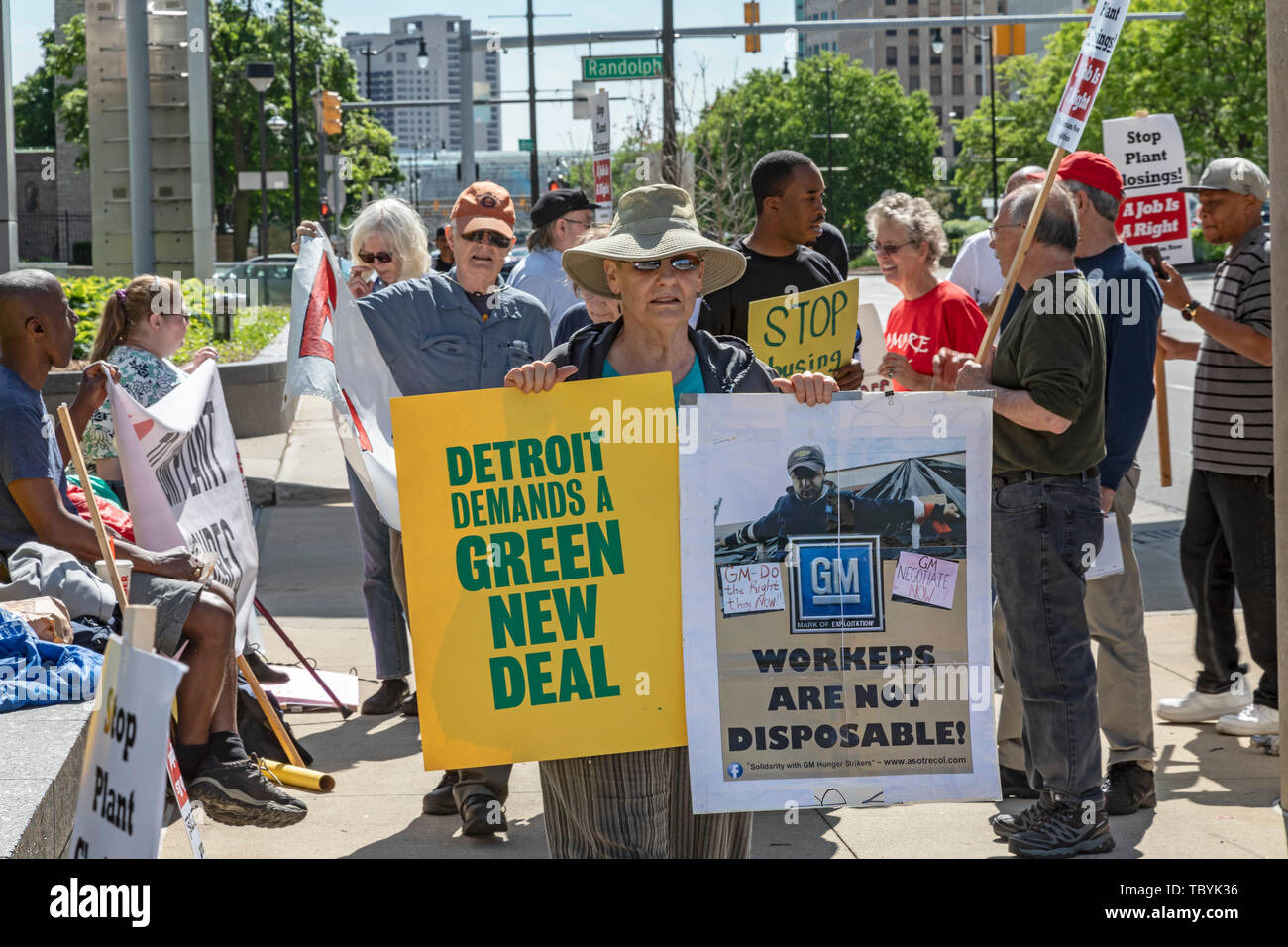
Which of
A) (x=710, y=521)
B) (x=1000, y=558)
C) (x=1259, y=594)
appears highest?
(x=710, y=521)

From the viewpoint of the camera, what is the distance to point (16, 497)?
4.79m

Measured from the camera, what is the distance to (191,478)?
5387 millimetres

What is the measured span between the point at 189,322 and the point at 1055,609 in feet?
24.9

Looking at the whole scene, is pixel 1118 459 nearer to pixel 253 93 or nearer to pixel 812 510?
pixel 812 510

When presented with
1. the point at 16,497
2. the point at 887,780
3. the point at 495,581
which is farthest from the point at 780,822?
the point at 16,497

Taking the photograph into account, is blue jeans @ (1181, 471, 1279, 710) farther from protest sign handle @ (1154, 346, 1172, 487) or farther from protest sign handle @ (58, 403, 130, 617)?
protest sign handle @ (58, 403, 130, 617)

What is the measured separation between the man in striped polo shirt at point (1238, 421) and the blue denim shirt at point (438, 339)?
8.48ft

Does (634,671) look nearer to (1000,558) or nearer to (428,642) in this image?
(428,642)

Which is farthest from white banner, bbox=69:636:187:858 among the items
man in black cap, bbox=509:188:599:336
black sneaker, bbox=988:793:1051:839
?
man in black cap, bbox=509:188:599:336

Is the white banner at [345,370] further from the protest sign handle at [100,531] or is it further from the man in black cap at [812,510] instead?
the man in black cap at [812,510]

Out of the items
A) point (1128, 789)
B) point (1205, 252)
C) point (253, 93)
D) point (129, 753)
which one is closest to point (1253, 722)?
point (1128, 789)

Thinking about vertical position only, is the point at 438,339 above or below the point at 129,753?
above

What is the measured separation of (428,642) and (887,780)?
110cm
